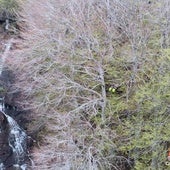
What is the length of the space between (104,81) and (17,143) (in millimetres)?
4785

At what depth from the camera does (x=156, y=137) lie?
11.4 m

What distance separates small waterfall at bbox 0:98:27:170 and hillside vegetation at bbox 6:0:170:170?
6.45 ft

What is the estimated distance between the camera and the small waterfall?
571 inches

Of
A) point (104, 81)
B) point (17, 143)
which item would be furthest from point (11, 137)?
point (104, 81)

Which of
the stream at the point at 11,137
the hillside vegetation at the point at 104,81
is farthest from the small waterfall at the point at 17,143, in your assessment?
the hillside vegetation at the point at 104,81

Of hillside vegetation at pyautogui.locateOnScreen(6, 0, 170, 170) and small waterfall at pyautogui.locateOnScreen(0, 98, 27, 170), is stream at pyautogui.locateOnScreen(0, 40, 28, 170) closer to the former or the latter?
small waterfall at pyautogui.locateOnScreen(0, 98, 27, 170)

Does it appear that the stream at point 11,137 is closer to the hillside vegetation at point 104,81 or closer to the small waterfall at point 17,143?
the small waterfall at point 17,143

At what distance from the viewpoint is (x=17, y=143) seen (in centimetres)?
1498

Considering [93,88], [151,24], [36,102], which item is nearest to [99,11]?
[151,24]

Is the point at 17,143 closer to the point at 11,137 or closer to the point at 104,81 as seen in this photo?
the point at 11,137

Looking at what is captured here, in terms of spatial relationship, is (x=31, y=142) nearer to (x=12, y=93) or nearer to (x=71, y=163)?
(x=12, y=93)

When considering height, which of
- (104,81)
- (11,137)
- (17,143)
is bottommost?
(17,143)

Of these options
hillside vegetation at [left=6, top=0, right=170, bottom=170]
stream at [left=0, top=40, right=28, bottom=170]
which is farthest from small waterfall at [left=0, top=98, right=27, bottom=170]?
hillside vegetation at [left=6, top=0, right=170, bottom=170]

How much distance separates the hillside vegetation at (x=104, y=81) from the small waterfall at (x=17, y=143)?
77.4 inches
